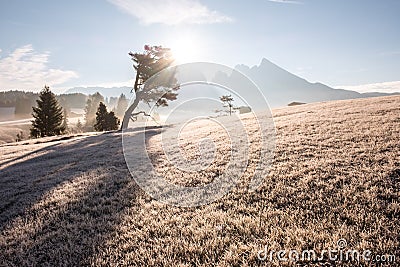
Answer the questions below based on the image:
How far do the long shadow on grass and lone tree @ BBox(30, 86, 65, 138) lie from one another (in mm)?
43250

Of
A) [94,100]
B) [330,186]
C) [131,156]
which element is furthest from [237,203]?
[94,100]

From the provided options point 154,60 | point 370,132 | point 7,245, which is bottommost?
point 7,245

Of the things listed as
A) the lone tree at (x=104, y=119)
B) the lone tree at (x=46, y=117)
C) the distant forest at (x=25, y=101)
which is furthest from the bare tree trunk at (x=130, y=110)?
the distant forest at (x=25, y=101)

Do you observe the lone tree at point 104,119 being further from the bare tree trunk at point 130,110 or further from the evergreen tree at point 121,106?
the evergreen tree at point 121,106

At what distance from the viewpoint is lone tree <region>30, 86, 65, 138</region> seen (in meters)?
48.0

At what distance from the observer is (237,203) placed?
600cm

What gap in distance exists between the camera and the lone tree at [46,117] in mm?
48000

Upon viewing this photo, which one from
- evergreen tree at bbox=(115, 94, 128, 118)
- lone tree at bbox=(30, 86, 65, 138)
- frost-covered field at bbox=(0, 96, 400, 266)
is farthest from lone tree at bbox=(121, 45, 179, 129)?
evergreen tree at bbox=(115, 94, 128, 118)

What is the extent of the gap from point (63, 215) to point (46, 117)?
169ft

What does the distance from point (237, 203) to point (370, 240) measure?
288 centimetres

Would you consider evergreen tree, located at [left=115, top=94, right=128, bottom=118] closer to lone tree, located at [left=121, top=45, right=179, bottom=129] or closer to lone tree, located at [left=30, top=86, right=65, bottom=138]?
lone tree, located at [left=30, top=86, right=65, bottom=138]

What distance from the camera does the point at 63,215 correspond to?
6.43m

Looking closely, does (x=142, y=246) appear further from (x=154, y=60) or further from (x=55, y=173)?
(x=154, y=60)

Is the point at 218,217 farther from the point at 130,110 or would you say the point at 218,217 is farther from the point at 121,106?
the point at 121,106
